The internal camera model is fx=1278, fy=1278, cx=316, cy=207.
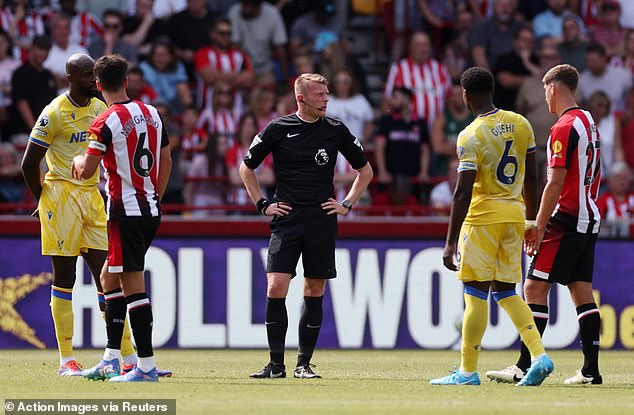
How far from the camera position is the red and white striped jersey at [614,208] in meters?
15.6

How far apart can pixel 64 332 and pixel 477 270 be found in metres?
3.34

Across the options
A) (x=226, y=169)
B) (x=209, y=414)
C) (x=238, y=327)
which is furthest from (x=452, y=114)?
(x=209, y=414)

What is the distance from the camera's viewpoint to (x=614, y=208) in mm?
15625

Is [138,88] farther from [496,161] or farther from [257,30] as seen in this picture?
[496,161]

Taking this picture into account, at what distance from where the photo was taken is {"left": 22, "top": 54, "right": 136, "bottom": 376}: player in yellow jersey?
9.91 metres

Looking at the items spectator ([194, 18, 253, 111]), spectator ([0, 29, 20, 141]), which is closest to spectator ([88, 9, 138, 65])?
spectator ([194, 18, 253, 111])

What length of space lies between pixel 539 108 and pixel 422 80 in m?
1.71

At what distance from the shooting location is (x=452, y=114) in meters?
17.2

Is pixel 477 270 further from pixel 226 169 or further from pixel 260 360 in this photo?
pixel 226 169

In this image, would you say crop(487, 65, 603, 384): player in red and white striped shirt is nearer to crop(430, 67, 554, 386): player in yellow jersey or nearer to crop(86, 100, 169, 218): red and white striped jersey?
crop(430, 67, 554, 386): player in yellow jersey

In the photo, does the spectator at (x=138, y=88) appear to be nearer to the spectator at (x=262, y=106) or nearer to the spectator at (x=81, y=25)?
the spectator at (x=262, y=106)

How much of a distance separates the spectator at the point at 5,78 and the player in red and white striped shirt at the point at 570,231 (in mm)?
9081

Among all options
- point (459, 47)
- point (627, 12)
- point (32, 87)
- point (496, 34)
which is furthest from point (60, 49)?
point (627, 12)

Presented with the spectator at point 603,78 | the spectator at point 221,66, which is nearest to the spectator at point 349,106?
the spectator at point 221,66
